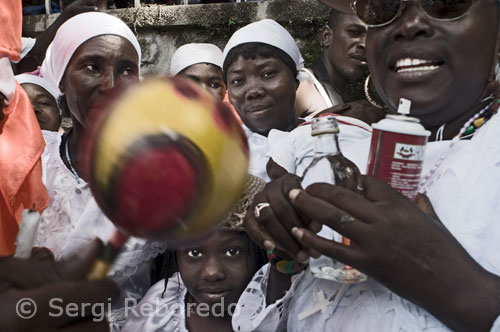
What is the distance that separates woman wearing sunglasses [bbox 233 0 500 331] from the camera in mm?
1069

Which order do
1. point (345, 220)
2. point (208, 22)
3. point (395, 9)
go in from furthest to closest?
point (208, 22) → point (395, 9) → point (345, 220)

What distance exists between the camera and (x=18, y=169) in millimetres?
2422

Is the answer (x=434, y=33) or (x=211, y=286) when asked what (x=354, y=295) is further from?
(x=211, y=286)

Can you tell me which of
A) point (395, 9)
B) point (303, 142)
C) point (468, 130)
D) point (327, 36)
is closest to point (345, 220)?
point (468, 130)

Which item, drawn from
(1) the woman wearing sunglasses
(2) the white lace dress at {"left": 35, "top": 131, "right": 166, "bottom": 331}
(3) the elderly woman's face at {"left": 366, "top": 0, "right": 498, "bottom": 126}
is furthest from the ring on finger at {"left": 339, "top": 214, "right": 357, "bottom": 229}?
(2) the white lace dress at {"left": 35, "top": 131, "right": 166, "bottom": 331}

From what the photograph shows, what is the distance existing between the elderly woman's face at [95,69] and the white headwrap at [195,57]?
1022mm

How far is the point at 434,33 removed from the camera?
4.39ft

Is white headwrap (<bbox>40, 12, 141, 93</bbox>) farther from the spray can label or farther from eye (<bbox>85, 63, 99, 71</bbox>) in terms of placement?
the spray can label

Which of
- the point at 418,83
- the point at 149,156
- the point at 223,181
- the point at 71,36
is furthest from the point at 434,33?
the point at 71,36

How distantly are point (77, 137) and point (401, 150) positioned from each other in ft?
7.24

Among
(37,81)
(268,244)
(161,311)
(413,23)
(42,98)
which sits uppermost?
(413,23)

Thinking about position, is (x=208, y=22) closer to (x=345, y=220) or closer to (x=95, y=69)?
(x=95, y=69)

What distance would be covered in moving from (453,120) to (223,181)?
0.75 m

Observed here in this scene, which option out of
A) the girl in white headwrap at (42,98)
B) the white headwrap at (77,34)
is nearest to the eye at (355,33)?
the white headwrap at (77,34)
